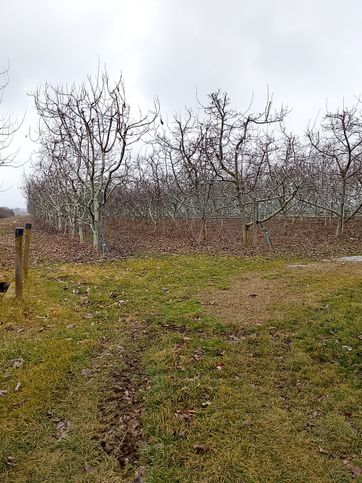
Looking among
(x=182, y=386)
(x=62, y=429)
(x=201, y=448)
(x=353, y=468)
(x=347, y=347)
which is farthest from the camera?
(x=347, y=347)

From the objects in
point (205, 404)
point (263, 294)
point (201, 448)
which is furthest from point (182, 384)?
point (263, 294)

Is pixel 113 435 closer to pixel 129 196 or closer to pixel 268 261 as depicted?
pixel 268 261

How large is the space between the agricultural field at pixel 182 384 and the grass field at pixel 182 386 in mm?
15

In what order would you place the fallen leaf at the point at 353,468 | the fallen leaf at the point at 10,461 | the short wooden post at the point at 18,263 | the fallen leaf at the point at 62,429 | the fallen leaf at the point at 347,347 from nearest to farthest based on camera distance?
the fallen leaf at the point at 353,468
the fallen leaf at the point at 10,461
the fallen leaf at the point at 62,429
the fallen leaf at the point at 347,347
the short wooden post at the point at 18,263

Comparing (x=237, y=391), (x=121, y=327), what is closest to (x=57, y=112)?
(x=121, y=327)

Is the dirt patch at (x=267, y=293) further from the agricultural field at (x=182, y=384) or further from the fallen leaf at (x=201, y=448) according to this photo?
the fallen leaf at (x=201, y=448)

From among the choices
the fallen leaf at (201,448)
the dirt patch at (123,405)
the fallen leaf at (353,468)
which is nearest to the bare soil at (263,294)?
the dirt patch at (123,405)

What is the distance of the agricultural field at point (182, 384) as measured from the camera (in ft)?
8.98

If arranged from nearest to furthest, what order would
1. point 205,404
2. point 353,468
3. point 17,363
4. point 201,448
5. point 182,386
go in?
1. point 353,468
2. point 201,448
3. point 205,404
4. point 182,386
5. point 17,363

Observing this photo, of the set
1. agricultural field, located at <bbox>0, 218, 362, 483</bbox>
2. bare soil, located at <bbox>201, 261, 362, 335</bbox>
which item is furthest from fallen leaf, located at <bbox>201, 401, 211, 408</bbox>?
bare soil, located at <bbox>201, 261, 362, 335</bbox>

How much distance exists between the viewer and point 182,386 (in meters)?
3.79

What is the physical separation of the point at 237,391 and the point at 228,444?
82cm

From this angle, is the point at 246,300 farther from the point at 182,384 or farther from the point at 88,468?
the point at 88,468

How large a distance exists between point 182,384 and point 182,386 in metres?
0.04
